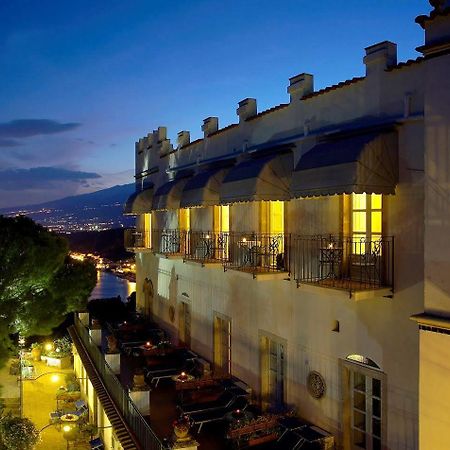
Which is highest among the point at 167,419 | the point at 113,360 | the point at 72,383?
the point at 113,360

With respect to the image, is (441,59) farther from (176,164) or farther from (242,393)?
(176,164)

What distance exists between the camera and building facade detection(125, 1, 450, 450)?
23.8ft

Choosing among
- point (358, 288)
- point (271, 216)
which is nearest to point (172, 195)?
point (271, 216)

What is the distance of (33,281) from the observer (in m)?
19.8

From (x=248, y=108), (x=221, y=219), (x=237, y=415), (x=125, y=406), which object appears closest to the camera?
(x=237, y=415)

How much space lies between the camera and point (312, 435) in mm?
10945

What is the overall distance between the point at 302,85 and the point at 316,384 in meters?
6.86

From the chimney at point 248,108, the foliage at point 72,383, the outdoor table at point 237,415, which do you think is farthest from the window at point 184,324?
the chimney at point 248,108

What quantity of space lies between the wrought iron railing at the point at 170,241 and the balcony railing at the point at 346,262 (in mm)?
7718

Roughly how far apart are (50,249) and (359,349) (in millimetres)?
14396

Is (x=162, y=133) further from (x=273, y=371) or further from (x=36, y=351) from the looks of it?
(x=273, y=371)

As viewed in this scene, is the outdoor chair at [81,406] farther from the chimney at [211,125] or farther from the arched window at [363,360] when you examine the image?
the arched window at [363,360]

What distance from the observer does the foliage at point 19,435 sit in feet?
50.6

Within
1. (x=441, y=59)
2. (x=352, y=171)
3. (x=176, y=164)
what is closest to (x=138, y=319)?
(x=176, y=164)
